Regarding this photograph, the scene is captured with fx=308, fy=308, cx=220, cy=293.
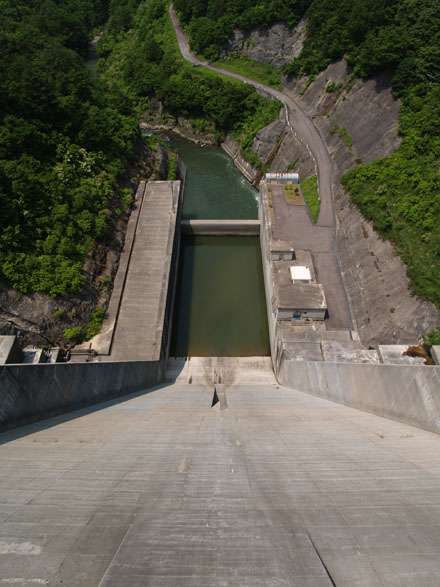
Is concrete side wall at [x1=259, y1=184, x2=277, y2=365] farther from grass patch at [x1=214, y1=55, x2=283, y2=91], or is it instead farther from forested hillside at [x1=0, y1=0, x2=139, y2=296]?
grass patch at [x1=214, y1=55, x2=283, y2=91]

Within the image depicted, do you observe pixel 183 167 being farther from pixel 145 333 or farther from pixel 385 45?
pixel 145 333

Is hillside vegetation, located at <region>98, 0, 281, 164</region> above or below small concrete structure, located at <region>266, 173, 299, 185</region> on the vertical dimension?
above

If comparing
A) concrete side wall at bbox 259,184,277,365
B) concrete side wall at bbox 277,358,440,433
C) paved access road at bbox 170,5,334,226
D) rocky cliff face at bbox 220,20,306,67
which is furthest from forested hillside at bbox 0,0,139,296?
rocky cliff face at bbox 220,20,306,67

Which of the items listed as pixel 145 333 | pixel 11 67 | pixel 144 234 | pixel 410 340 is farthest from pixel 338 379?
pixel 11 67

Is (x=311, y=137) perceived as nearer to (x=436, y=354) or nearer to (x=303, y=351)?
(x=303, y=351)

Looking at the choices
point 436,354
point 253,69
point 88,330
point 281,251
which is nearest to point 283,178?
point 281,251

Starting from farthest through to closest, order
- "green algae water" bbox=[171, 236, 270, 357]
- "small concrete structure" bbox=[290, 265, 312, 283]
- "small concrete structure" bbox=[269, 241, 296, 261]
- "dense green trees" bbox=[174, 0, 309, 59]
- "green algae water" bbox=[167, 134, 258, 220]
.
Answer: "dense green trees" bbox=[174, 0, 309, 59]
"green algae water" bbox=[167, 134, 258, 220]
"green algae water" bbox=[171, 236, 270, 357]
"small concrete structure" bbox=[269, 241, 296, 261]
"small concrete structure" bbox=[290, 265, 312, 283]

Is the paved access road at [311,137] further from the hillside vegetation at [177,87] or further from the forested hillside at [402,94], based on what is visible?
the forested hillside at [402,94]
